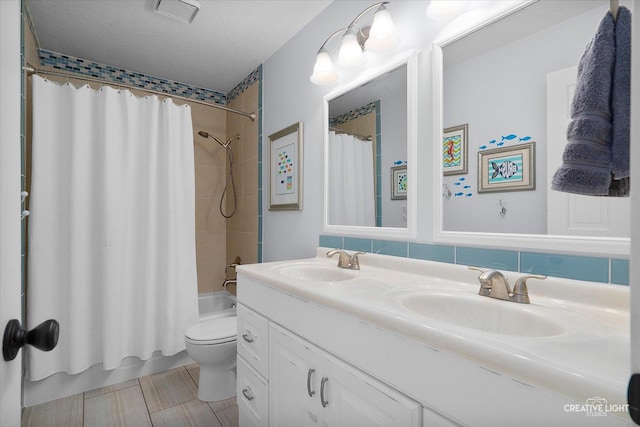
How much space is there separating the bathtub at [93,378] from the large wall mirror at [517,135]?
199cm

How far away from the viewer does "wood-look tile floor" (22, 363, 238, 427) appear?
5.59 feet

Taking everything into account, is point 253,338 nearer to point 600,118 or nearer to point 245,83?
point 600,118

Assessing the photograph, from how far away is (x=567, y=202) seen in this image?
0.93 meters

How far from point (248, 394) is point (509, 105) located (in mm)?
1597

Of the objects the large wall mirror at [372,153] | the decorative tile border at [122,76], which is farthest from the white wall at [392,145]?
the decorative tile border at [122,76]

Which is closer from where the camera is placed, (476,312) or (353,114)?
(476,312)

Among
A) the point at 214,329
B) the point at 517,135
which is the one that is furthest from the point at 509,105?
the point at 214,329

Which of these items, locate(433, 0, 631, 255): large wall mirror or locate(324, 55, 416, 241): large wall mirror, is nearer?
locate(433, 0, 631, 255): large wall mirror

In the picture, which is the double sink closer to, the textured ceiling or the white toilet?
the white toilet

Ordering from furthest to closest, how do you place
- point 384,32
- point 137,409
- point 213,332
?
point 213,332 < point 137,409 < point 384,32

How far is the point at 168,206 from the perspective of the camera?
225cm

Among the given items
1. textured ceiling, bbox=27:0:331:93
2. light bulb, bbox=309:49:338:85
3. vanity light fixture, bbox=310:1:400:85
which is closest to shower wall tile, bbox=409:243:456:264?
vanity light fixture, bbox=310:1:400:85

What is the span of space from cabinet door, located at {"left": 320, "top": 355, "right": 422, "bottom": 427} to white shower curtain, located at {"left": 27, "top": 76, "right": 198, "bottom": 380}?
5.53 ft

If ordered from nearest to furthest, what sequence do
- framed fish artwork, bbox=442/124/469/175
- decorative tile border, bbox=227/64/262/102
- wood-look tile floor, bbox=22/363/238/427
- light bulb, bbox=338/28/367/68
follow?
framed fish artwork, bbox=442/124/469/175
light bulb, bbox=338/28/367/68
wood-look tile floor, bbox=22/363/238/427
decorative tile border, bbox=227/64/262/102
